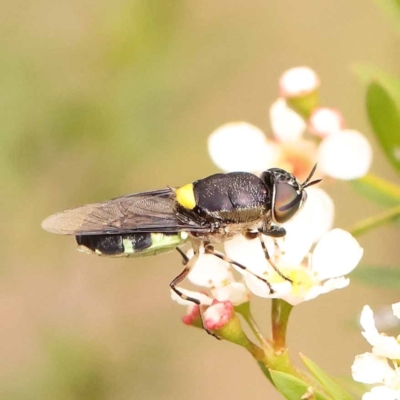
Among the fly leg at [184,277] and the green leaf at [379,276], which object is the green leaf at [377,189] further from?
the fly leg at [184,277]

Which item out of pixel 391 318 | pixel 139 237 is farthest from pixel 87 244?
pixel 391 318

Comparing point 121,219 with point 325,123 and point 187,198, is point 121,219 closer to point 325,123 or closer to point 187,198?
point 187,198

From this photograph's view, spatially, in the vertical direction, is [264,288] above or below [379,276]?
above

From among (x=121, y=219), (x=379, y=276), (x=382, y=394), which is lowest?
(x=379, y=276)

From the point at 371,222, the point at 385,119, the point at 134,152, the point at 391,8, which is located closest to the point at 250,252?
the point at 371,222

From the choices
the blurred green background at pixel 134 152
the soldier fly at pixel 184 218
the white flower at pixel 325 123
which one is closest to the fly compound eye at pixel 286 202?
the soldier fly at pixel 184 218

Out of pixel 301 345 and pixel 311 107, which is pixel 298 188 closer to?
pixel 311 107
